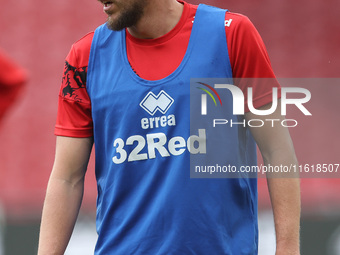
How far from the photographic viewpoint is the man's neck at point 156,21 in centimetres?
229

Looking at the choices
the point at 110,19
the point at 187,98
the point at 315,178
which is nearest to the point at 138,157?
the point at 187,98

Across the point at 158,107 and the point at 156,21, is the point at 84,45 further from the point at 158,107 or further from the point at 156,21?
the point at 158,107

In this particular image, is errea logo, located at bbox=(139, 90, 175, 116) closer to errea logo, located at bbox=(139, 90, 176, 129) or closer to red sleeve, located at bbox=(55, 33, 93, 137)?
errea logo, located at bbox=(139, 90, 176, 129)

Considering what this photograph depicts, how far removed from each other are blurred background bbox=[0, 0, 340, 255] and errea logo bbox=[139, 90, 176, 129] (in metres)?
2.90

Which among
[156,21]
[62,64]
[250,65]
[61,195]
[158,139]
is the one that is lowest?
[61,195]

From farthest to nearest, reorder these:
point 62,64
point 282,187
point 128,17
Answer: point 62,64
point 128,17
point 282,187

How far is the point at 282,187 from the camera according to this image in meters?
2.14

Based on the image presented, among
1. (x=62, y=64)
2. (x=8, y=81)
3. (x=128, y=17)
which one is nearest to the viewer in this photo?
(x=8, y=81)

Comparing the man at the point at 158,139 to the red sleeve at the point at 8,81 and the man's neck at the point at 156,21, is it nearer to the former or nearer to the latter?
the man's neck at the point at 156,21

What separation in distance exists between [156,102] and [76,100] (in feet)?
1.02

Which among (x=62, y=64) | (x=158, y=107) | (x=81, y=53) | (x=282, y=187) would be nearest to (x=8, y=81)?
(x=158, y=107)

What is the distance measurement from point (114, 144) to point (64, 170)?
0.72 ft

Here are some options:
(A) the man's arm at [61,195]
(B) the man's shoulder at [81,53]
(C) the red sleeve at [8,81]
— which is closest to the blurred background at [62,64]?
(A) the man's arm at [61,195]

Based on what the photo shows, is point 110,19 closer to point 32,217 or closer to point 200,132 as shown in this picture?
point 200,132
